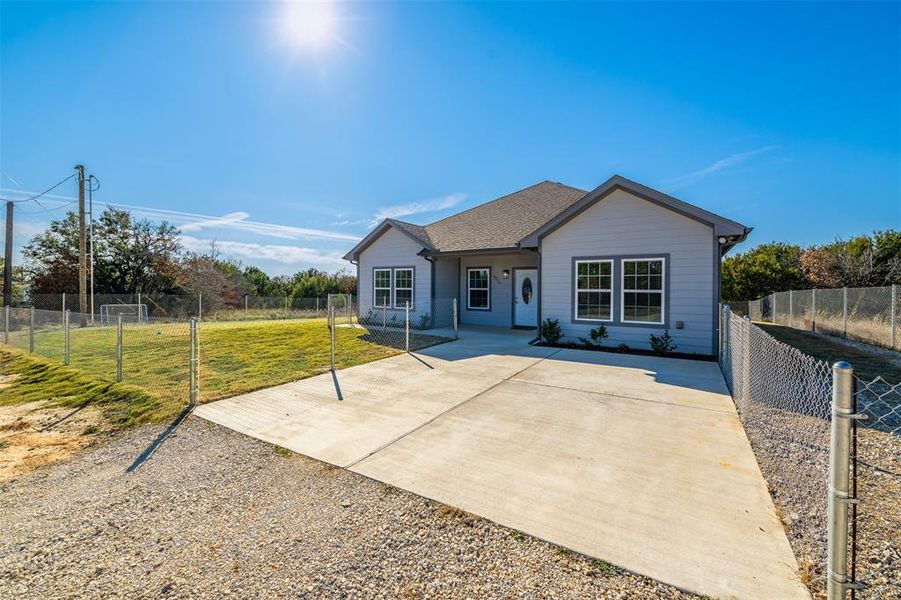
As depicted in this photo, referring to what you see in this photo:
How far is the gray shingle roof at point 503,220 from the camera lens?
1397cm

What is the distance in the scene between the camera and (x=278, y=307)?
82.6 feet

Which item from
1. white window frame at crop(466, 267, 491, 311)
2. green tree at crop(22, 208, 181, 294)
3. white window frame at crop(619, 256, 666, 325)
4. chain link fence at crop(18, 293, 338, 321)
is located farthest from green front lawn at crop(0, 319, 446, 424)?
green tree at crop(22, 208, 181, 294)

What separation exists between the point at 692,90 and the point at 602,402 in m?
11.0

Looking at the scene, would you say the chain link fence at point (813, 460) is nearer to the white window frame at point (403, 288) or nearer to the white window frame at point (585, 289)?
the white window frame at point (585, 289)

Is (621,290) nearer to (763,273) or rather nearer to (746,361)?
(746,361)

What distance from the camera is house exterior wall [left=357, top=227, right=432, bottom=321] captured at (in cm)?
1472

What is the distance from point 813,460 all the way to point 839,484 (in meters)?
2.85

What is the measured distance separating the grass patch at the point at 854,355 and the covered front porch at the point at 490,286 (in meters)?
7.80

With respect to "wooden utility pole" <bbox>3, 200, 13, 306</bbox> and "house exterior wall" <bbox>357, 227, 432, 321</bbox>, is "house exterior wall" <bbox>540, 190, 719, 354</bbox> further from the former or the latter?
"wooden utility pole" <bbox>3, 200, 13, 306</bbox>

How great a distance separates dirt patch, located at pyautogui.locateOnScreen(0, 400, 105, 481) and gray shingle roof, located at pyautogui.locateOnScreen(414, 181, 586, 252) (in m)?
10.8

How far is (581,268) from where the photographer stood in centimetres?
1088

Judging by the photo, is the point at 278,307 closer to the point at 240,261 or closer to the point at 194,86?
the point at 240,261

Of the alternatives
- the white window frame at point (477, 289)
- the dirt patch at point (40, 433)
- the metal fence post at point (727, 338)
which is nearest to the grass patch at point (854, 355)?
the metal fence post at point (727, 338)

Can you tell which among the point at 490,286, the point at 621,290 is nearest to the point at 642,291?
the point at 621,290
